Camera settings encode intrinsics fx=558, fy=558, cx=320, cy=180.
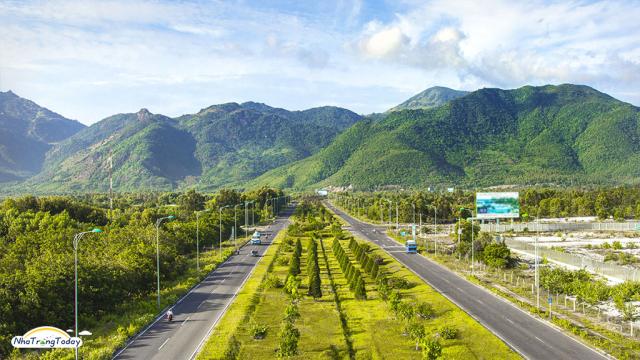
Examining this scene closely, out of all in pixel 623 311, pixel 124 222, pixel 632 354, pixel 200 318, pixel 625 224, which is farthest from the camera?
pixel 625 224

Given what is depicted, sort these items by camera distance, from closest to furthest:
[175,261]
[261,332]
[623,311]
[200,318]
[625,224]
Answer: [261,332], [623,311], [200,318], [175,261], [625,224]

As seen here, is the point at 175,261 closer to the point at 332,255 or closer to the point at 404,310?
the point at 332,255

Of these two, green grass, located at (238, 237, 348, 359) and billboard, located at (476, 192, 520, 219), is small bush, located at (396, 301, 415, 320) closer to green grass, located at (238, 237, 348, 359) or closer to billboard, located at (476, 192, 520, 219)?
green grass, located at (238, 237, 348, 359)

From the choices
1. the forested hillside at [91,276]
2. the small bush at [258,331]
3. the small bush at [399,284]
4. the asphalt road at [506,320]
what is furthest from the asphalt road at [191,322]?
the asphalt road at [506,320]

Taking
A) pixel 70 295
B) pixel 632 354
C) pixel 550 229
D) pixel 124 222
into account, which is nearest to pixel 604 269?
pixel 632 354

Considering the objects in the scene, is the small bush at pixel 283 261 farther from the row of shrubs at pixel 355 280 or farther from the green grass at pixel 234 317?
the row of shrubs at pixel 355 280

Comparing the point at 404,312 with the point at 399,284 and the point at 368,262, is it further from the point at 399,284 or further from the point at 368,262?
the point at 368,262

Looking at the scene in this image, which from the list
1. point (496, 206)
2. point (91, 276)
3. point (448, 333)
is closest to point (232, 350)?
point (448, 333)
